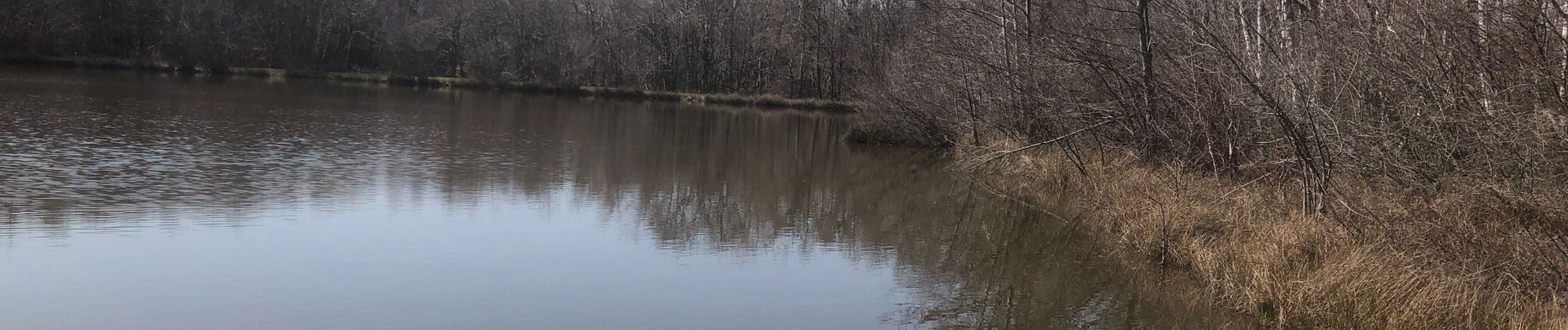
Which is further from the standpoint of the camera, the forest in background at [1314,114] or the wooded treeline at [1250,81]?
the wooded treeline at [1250,81]

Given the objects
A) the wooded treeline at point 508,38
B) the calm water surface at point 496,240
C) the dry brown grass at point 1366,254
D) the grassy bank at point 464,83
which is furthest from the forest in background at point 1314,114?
the wooded treeline at point 508,38

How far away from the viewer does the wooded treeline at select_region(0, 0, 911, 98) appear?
2084 inches

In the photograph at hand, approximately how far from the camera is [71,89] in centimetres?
3350

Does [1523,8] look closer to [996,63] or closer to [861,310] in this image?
[861,310]

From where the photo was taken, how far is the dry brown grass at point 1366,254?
7.36 meters

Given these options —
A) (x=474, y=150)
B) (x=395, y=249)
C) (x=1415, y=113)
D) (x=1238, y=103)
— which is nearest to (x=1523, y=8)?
(x=1415, y=113)

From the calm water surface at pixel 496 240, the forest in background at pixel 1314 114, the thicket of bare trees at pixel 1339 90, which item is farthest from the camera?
the thicket of bare trees at pixel 1339 90

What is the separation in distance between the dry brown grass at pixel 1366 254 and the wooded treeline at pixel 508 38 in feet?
121

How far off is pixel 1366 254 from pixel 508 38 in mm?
55741

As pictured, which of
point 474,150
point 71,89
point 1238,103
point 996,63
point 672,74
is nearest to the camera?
point 1238,103

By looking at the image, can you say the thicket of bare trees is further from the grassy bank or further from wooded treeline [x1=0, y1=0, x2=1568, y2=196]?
the grassy bank

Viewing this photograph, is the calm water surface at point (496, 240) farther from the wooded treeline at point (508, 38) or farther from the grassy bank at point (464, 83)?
the wooded treeline at point (508, 38)

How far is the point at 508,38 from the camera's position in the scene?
200 feet

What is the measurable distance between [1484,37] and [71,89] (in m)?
33.9
